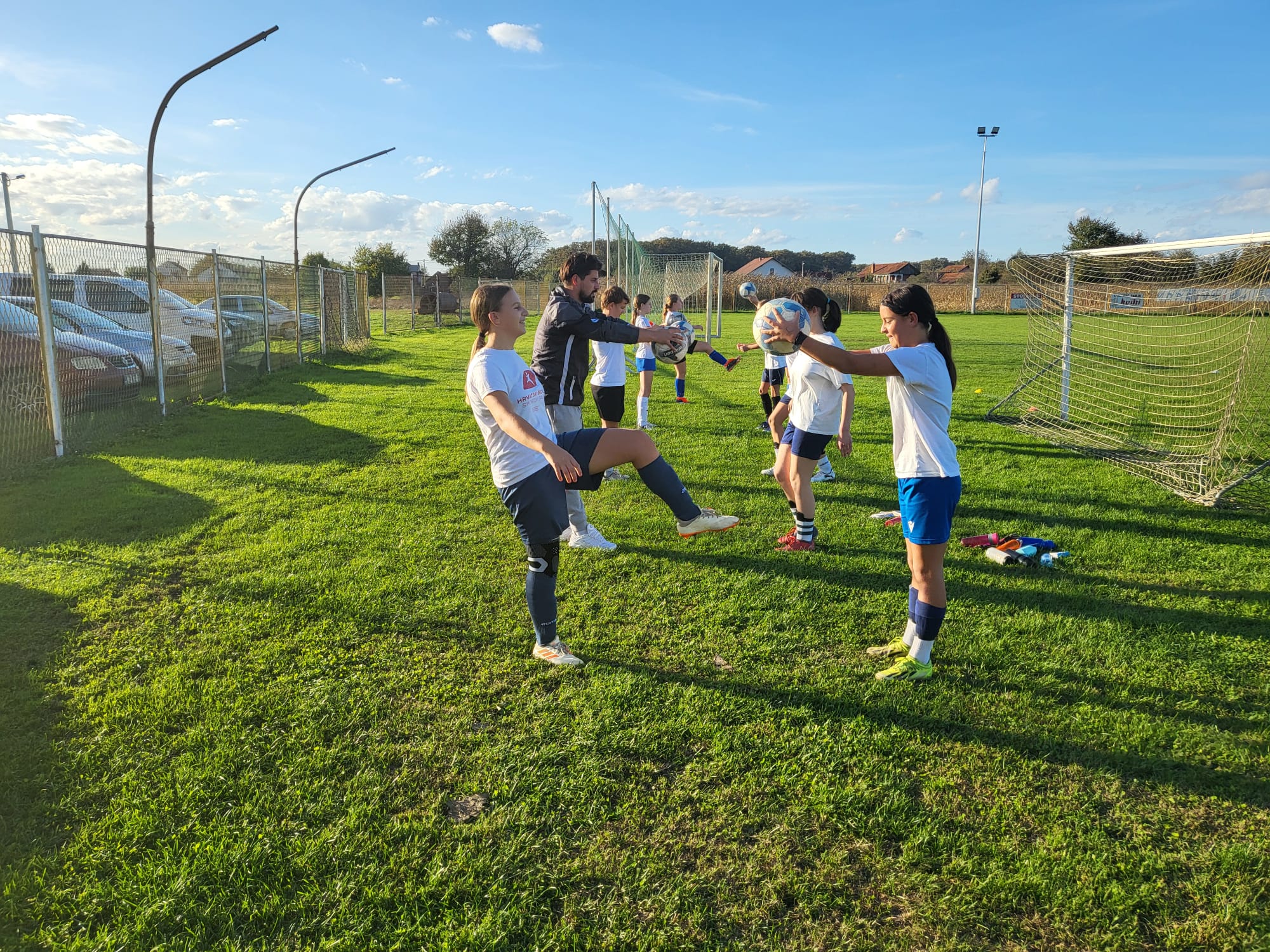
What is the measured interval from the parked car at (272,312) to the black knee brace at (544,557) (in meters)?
12.1

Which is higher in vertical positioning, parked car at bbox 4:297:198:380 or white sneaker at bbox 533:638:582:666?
parked car at bbox 4:297:198:380

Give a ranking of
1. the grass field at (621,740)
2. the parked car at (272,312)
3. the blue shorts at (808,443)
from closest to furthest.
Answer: the grass field at (621,740), the blue shorts at (808,443), the parked car at (272,312)

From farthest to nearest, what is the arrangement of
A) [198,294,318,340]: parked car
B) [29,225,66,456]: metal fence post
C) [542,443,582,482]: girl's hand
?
[198,294,318,340]: parked car < [29,225,66,456]: metal fence post < [542,443,582,482]: girl's hand

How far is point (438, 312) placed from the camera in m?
34.1

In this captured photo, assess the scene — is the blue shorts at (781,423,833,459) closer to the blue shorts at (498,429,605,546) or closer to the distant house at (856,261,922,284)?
the blue shorts at (498,429,605,546)

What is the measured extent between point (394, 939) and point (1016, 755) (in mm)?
2675

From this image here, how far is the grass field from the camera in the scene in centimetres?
251

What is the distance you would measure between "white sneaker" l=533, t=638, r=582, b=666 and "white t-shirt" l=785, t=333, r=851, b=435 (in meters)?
2.69

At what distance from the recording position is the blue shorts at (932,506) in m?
3.76

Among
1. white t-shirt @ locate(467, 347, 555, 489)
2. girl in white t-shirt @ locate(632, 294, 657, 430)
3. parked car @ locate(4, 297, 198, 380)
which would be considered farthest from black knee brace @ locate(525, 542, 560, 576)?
parked car @ locate(4, 297, 198, 380)

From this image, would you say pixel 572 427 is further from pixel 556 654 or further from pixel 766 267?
pixel 766 267

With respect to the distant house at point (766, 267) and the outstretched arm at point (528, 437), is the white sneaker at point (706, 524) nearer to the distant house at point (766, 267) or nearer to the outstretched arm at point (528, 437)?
the outstretched arm at point (528, 437)

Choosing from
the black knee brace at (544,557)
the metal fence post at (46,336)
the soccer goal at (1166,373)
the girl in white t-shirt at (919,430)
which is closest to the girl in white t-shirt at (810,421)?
the girl in white t-shirt at (919,430)

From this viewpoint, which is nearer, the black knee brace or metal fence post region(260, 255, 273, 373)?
the black knee brace
